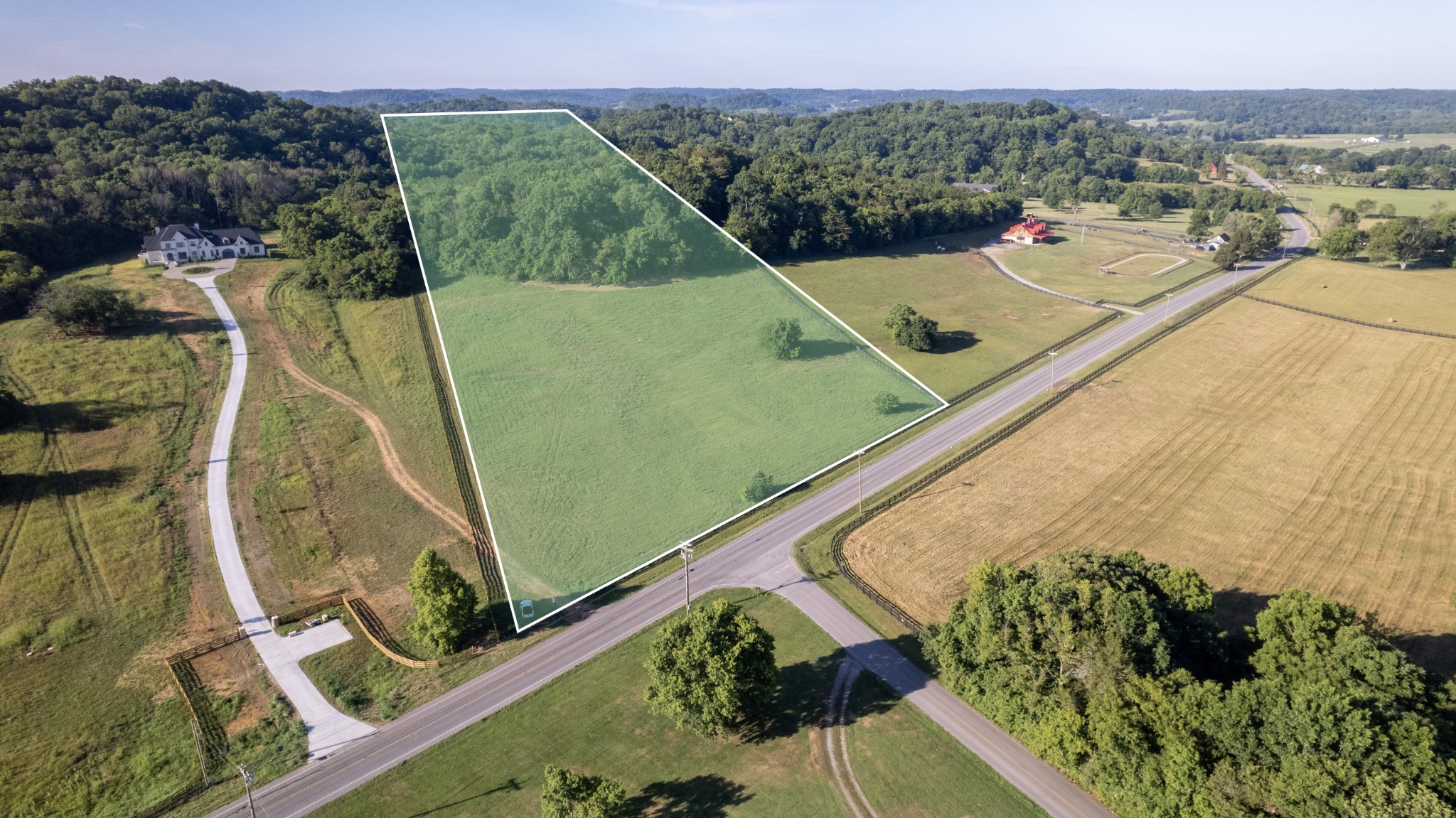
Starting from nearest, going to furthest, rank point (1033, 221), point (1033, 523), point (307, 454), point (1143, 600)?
point (1143, 600), point (1033, 523), point (307, 454), point (1033, 221)

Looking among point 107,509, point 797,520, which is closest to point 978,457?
point 797,520

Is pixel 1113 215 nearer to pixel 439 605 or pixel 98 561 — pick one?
pixel 439 605

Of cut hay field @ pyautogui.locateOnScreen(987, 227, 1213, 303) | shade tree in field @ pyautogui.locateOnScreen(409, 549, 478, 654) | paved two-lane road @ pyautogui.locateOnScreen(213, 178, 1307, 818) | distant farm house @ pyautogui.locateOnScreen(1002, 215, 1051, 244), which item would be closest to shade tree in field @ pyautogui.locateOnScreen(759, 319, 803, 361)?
paved two-lane road @ pyautogui.locateOnScreen(213, 178, 1307, 818)

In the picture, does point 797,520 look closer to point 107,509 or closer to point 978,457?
point 978,457

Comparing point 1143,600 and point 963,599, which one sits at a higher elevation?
point 1143,600

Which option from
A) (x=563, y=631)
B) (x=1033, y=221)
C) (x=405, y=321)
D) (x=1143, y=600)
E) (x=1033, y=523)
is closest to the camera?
(x=1143, y=600)

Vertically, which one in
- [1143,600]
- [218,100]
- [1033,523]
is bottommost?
[1033,523]

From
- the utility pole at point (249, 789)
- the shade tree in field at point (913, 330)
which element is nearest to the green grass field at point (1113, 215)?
the shade tree in field at point (913, 330)

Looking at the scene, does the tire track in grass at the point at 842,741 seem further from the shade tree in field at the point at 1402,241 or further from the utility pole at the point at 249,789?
the shade tree in field at the point at 1402,241
